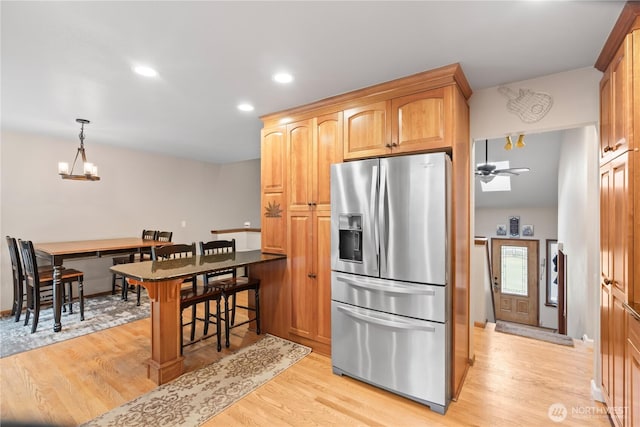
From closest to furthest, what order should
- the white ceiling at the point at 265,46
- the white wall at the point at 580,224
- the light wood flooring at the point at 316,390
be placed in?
the white ceiling at the point at 265,46 < the light wood flooring at the point at 316,390 < the white wall at the point at 580,224

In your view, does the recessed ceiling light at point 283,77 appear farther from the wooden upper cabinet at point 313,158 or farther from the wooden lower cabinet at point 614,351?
the wooden lower cabinet at point 614,351

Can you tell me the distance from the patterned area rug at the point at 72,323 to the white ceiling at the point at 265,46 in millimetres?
2448

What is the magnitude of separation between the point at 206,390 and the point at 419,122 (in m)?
2.63

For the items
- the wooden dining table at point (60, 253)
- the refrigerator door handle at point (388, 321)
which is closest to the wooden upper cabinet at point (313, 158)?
the refrigerator door handle at point (388, 321)

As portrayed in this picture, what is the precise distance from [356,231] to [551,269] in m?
7.04

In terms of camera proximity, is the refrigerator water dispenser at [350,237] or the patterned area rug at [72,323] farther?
the patterned area rug at [72,323]

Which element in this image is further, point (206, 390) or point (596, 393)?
point (206, 390)

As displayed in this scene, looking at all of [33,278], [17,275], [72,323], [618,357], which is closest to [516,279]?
[618,357]

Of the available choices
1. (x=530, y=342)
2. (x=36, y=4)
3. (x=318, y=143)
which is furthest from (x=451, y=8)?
(x=530, y=342)

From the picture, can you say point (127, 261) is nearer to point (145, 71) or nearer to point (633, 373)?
point (145, 71)

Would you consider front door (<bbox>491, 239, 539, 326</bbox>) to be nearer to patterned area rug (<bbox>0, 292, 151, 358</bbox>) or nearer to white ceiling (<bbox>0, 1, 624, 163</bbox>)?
white ceiling (<bbox>0, 1, 624, 163</bbox>)

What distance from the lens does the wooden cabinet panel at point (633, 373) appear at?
142 cm

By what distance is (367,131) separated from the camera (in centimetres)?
255

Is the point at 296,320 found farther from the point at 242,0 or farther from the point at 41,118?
the point at 41,118
